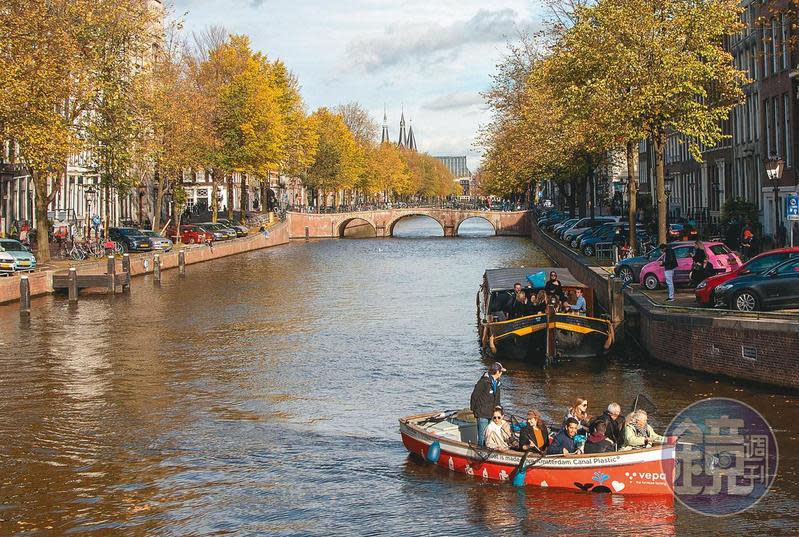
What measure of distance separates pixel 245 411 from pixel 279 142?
78.7 m

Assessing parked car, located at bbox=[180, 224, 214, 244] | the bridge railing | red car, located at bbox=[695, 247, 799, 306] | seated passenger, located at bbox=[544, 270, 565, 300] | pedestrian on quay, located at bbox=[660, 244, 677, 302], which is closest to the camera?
red car, located at bbox=[695, 247, 799, 306]

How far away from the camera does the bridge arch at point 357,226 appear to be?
140400 mm

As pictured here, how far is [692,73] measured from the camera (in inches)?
1897

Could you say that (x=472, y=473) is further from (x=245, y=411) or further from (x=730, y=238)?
(x=730, y=238)

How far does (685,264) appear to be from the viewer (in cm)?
4288

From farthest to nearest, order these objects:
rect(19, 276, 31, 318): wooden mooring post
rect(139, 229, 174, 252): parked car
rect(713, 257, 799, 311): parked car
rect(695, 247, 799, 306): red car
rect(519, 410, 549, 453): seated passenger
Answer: rect(139, 229, 174, 252): parked car → rect(19, 276, 31, 318): wooden mooring post → rect(695, 247, 799, 306): red car → rect(713, 257, 799, 311): parked car → rect(519, 410, 549, 453): seated passenger

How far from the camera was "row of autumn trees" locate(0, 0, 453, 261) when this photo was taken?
172 ft

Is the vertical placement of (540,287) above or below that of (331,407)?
above

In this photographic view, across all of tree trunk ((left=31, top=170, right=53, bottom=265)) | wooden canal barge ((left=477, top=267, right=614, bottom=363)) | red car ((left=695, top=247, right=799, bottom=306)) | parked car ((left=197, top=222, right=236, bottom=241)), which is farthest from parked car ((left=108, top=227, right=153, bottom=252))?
red car ((left=695, top=247, right=799, bottom=306))

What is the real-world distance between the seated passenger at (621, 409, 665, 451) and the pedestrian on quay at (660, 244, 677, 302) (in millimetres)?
18177

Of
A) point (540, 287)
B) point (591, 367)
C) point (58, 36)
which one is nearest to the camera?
point (591, 367)

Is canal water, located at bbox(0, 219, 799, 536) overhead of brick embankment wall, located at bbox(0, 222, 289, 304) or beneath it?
beneath

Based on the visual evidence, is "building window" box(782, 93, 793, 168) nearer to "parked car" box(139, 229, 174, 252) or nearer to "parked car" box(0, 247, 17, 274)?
"parked car" box(0, 247, 17, 274)

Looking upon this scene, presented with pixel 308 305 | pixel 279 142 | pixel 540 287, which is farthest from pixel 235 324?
pixel 279 142
